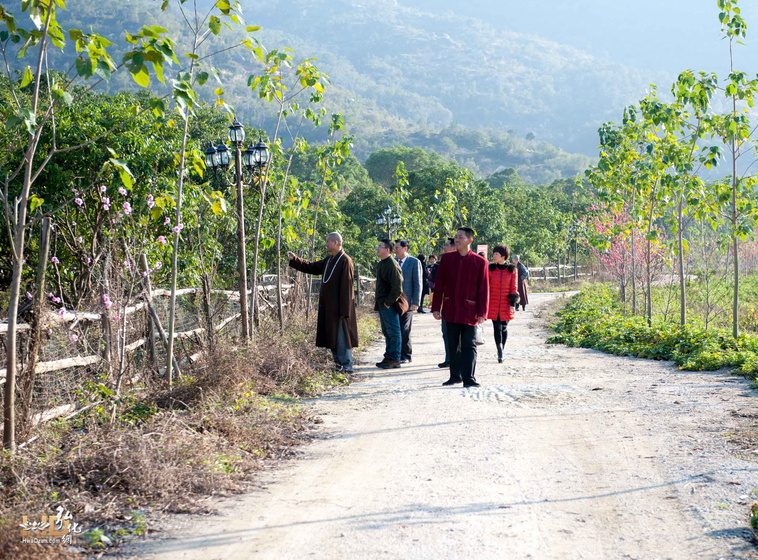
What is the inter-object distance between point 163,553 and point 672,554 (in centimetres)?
244

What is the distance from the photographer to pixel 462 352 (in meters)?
8.27

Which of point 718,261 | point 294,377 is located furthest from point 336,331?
point 718,261

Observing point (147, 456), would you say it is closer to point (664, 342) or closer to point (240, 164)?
point (240, 164)

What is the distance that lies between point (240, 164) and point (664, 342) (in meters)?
6.92

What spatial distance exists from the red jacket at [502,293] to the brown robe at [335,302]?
2095 mm

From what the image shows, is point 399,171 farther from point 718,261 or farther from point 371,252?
point 718,261

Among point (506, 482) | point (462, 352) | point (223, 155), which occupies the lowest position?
point (506, 482)

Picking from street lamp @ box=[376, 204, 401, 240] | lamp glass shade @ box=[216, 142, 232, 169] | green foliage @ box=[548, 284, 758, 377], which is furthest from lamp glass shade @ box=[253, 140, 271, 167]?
street lamp @ box=[376, 204, 401, 240]

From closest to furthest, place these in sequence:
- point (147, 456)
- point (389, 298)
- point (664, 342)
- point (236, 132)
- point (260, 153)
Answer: point (147, 456)
point (236, 132)
point (389, 298)
point (260, 153)
point (664, 342)

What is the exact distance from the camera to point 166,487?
14.0 ft

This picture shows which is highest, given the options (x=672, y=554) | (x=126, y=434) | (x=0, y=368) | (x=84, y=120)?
(x=84, y=120)

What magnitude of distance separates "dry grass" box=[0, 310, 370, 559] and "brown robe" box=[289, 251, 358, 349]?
2.04m

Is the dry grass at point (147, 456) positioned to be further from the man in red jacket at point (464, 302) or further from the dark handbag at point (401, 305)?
the dark handbag at point (401, 305)

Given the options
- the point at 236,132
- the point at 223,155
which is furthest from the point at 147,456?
the point at 223,155
